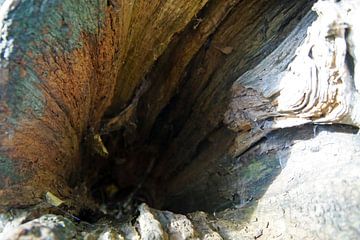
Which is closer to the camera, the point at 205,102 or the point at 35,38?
the point at 35,38

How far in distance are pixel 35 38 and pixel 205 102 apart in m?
0.54

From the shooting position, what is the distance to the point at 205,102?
1.21m

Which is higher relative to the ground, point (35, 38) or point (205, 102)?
point (205, 102)

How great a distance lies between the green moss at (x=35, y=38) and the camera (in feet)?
2.56

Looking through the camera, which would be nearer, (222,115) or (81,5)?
(81,5)

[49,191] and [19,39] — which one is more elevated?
[19,39]

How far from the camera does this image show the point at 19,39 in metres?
0.79

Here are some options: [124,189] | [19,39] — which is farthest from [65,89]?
[124,189]

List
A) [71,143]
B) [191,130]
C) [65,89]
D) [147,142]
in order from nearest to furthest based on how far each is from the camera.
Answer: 1. [65,89]
2. [71,143]
3. [191,130]
4. [147,142]

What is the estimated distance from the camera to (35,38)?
31.4 inches

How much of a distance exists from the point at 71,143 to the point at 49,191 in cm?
14

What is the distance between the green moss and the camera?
0.78 m

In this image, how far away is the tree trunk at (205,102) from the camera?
2.69ft

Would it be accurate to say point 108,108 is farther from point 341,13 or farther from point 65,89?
point 341,13
